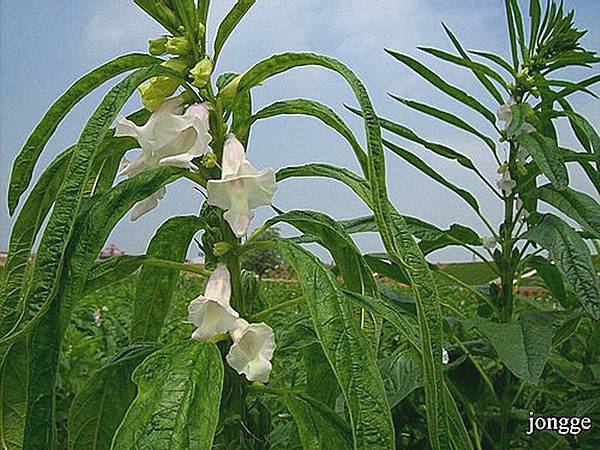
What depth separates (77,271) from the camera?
61 cm

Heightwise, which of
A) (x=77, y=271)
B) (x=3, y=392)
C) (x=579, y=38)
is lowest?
(x=3, y=392)

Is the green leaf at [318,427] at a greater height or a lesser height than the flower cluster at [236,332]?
lesser

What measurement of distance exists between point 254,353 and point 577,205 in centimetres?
63

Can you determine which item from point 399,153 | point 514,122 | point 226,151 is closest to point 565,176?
point 514,122

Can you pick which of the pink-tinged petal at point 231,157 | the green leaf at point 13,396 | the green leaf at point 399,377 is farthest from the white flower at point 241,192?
the green leaf at point 399,377

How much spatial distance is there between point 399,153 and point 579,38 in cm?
39

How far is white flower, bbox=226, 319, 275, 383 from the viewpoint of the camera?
2.15ft

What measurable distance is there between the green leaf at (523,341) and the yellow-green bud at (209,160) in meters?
0.49

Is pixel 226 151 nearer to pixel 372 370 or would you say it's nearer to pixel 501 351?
pixel 372 370

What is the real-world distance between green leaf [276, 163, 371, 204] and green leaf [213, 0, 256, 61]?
130mm

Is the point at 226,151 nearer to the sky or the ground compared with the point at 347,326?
nearer to the sky

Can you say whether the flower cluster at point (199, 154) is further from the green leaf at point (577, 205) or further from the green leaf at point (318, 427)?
the green leaf at point (577, 205)

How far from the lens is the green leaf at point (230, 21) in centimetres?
73

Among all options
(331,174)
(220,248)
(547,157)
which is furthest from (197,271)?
(547,157)
